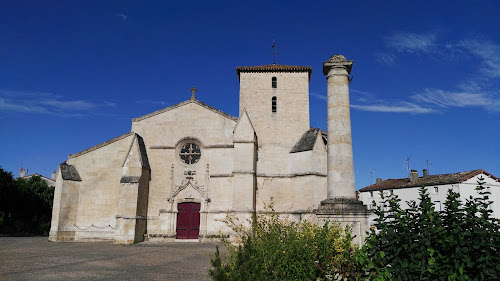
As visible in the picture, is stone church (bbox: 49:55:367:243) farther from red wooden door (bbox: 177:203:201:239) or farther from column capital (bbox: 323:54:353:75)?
column capital (bbox: 323:54:353:75)

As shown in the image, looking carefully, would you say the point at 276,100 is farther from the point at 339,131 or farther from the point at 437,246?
the point at 437,246

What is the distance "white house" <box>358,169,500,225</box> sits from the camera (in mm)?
31828

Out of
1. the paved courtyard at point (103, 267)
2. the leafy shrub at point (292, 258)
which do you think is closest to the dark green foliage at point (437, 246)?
the leafy shrub at point (292, 258)

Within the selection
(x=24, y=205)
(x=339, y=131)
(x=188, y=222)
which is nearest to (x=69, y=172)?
(x=188, y=222)

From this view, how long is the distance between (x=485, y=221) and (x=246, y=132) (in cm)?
1522

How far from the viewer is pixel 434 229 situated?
4.79m

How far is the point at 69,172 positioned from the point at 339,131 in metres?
16.3

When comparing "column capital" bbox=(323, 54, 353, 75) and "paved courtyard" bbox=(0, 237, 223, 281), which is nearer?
"paved courtyard" bbox=(0, 237, 223, 281)

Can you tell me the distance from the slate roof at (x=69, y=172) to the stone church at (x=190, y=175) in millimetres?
52

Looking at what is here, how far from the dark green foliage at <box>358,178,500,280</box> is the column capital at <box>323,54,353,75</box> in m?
5.03

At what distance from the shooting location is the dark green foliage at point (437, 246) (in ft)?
14.6

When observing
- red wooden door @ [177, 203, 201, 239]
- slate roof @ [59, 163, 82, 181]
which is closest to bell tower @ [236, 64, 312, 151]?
red wooden door @ [177, 203, 201, 239]

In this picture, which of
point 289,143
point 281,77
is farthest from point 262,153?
point 281,77

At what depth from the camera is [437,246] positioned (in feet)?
16.0
